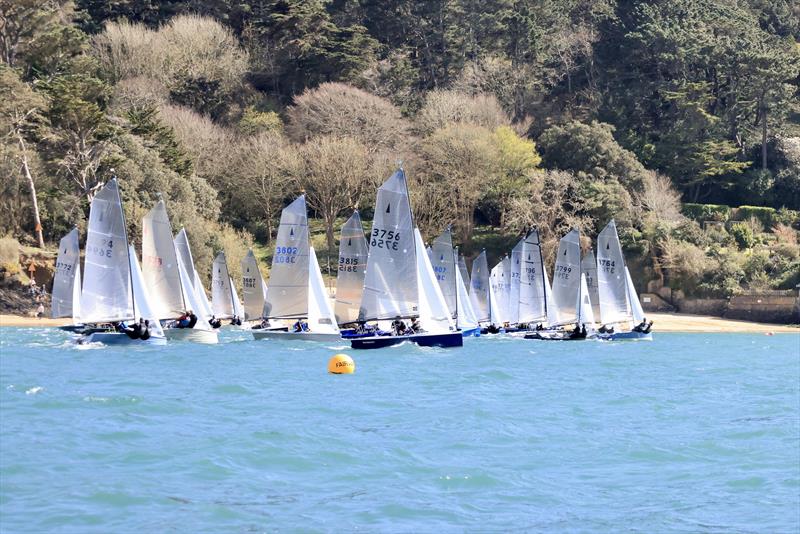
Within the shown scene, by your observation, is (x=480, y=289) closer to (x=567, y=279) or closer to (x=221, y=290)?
(x=567, y=279)

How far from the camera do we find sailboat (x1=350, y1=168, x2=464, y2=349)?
37312 millimetres

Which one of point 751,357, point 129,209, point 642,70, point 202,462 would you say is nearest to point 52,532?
point 202,462

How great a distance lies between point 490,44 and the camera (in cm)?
8388

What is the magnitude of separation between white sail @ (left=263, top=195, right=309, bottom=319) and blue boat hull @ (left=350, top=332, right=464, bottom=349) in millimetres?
5164

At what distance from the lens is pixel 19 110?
55844 millimetres

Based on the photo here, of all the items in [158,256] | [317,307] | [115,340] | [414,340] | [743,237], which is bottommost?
[414,340]

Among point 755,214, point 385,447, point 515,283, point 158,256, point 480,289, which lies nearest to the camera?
point 385,447

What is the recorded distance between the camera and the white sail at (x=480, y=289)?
5681cm

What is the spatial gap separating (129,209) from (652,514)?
43.5 m

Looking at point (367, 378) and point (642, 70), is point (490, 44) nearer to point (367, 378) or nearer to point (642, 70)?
point (642, 70)

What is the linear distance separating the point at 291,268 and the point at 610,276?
1456cm

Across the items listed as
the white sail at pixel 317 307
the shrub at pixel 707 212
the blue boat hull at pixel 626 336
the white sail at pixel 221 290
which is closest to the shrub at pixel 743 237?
the shrub at pixel 707 212

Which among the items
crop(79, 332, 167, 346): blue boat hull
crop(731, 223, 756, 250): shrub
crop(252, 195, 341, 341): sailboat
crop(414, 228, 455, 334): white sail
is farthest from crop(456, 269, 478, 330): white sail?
crop(731, 223, 756, 250): shrub

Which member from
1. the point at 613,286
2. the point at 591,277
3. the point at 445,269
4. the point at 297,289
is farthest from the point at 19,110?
the point at 613,286
